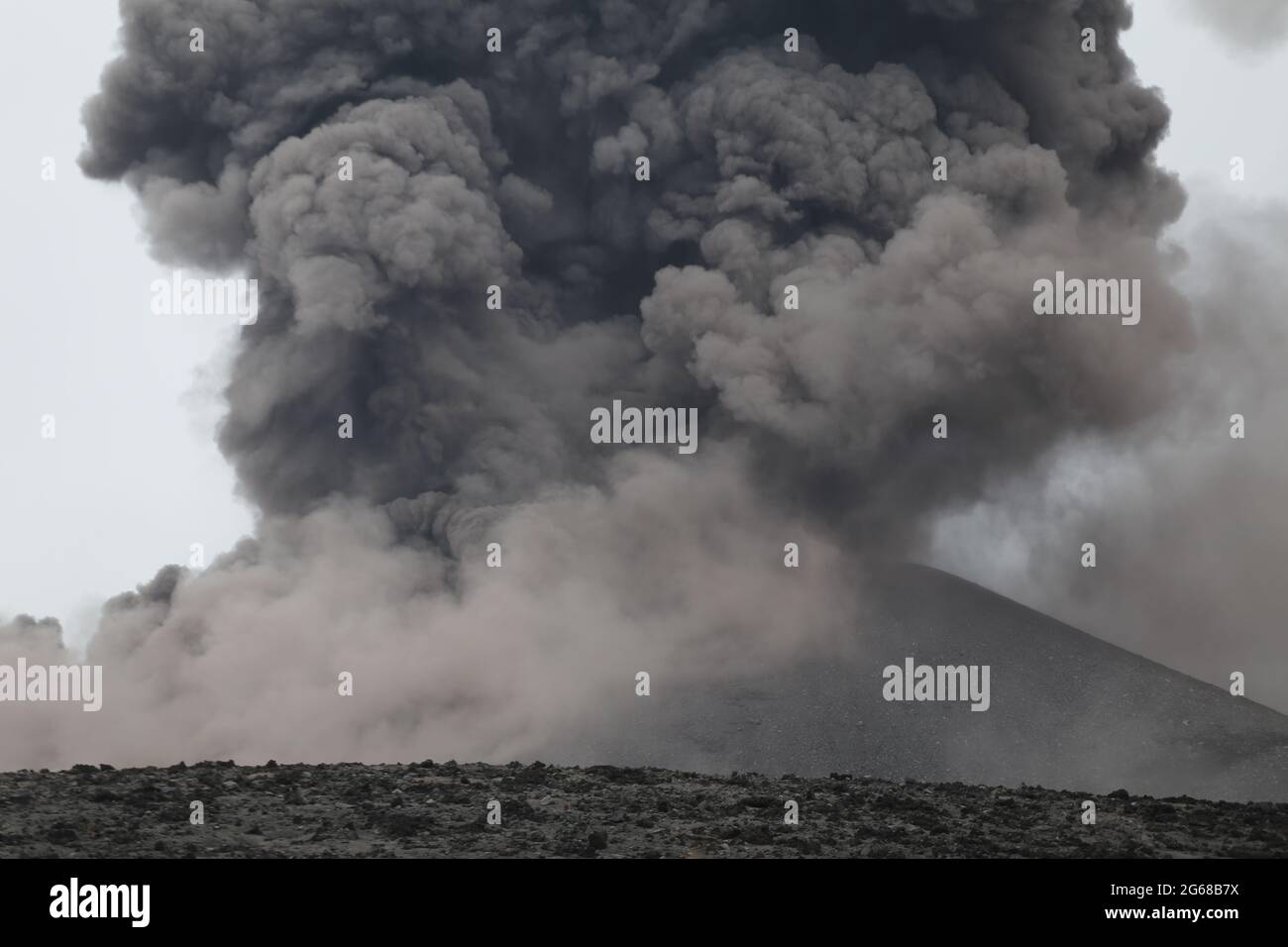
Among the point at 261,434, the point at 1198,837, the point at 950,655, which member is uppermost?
the point at 261,434

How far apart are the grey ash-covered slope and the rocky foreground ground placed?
14788 mm

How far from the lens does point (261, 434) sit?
2432 inches

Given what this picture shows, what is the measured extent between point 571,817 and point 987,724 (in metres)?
25.9

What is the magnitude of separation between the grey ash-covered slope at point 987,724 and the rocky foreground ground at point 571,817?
48.5ft

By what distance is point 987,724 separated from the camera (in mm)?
54531

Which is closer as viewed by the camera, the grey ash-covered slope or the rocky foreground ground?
the rocky foreground ground

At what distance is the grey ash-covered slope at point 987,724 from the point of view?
166 ft

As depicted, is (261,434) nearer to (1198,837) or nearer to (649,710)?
(649,710)

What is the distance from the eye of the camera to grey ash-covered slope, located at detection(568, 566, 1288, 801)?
50.5 m

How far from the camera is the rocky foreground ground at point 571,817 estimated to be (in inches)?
1132

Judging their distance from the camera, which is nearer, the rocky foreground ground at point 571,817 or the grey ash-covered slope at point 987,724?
the rocky foreground ground at point 571,817

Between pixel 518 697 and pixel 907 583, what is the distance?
1645 centimetres

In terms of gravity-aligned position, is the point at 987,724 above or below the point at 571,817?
above

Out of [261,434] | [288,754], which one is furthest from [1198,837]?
[261,434]
